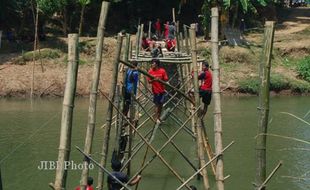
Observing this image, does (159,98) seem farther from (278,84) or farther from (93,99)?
(278,84)

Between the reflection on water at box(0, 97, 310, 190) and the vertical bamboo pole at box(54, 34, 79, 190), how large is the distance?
2.44 m

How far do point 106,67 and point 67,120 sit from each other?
23.7 m

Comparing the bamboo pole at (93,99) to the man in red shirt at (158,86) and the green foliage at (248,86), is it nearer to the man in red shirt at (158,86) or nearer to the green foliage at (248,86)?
the man in red shirt at (158,86)

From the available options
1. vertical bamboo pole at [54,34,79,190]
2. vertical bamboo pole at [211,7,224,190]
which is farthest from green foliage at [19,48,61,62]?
vertical bamboo pole at [54,34,79,190]

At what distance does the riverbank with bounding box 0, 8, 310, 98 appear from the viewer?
28.1m

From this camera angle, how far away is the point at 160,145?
52.7 feet

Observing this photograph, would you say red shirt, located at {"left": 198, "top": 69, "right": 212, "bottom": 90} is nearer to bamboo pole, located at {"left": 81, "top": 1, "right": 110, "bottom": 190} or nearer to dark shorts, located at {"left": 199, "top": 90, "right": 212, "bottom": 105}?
dark shorts, located at {"left": 199, "top": 90, "right": 212, "bottom": 105}

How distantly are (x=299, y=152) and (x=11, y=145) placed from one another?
7.72 meters

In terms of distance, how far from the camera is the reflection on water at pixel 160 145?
465 inches

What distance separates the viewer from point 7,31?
3247cm

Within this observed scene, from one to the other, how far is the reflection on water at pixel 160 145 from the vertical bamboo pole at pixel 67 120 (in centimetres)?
244

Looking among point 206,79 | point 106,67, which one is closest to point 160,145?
point 206,79

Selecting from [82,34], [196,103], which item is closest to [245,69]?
[82,34]

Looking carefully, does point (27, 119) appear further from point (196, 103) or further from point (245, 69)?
point (245, 69)
